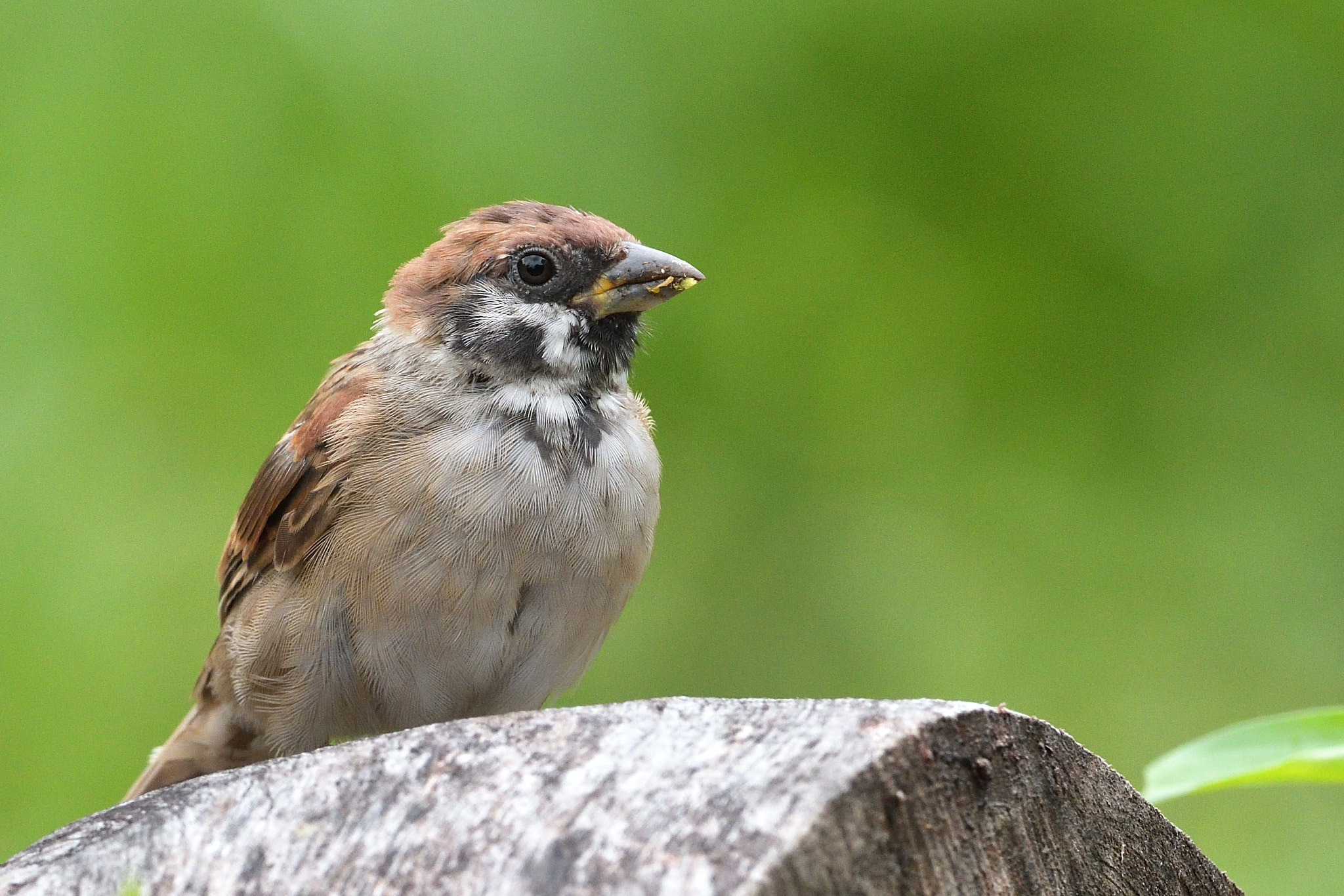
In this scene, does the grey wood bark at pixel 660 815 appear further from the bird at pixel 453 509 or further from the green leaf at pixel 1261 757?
the bird at pixel 453 509

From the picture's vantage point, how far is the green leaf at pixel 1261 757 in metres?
2.71

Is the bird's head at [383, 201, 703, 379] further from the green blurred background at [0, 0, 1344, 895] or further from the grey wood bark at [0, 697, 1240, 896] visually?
the grey wood bark at [0, 697, 1240, 896]

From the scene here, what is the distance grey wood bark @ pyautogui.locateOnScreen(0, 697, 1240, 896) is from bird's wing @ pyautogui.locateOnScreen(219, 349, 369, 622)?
1.67 metres

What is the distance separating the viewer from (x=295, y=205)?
5.11 metres

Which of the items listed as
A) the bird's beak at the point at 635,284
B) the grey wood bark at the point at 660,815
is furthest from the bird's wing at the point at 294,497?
the grey wood bark at the point at 660,815

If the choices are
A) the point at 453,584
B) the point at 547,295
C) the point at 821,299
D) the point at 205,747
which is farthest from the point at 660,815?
the point at 821,299

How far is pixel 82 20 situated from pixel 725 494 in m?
3.00

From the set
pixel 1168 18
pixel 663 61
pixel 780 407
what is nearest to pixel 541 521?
pixel 780 407

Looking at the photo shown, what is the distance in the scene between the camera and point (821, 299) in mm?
5426

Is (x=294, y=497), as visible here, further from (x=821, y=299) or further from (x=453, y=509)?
(x=821, y=299)

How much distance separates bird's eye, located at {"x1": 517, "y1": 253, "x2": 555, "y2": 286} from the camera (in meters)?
4.34

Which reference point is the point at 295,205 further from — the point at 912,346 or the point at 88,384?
the point at 912,346

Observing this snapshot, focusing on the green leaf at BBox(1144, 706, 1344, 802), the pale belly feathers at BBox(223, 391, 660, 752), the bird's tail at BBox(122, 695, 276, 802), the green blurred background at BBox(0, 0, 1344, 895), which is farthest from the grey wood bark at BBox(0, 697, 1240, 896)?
the green blurred background at BBox(0, 0, 1344, 895)

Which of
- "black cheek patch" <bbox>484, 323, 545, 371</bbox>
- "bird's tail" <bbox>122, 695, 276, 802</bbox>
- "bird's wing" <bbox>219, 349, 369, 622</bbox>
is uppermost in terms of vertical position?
"black cheek patch" <bbox>484, 323, 545, 371</bbox>
